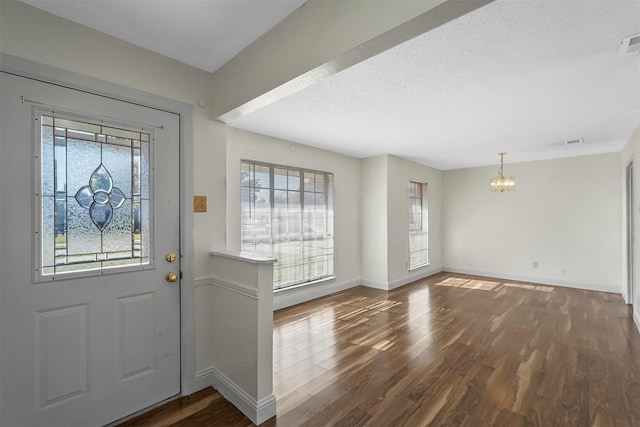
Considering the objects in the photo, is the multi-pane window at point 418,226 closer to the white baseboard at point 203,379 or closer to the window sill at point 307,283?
the window sill at point 307,283

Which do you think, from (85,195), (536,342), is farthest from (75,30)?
(536,342)

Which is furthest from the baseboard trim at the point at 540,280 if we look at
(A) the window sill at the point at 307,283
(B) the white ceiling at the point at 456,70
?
(A) the window sill at the point at 307,283

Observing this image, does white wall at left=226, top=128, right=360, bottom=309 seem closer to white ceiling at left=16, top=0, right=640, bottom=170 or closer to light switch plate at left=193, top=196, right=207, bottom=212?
white ceiling at left=16, top=0, right=640, bottom=170

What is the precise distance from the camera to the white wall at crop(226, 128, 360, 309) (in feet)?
12.4

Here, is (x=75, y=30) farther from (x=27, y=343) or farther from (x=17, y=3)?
(x=27, y=343)

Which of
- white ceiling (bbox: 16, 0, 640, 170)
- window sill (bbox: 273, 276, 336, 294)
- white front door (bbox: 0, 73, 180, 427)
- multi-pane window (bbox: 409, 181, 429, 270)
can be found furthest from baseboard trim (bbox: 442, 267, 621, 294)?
white front door (bbox: 0, 73, 180, 427)

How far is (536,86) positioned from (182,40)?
2880 millimetres

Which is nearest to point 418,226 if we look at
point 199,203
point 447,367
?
point 447,367

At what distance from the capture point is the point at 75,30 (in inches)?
72.8

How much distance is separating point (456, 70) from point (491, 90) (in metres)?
0.59

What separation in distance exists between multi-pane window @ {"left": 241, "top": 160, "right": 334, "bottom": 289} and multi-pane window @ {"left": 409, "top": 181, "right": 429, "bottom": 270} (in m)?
2.11

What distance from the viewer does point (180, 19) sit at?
185 centimetres

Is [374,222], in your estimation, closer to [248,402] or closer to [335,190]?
[335,190]

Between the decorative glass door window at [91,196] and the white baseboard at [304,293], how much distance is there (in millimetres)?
2521
